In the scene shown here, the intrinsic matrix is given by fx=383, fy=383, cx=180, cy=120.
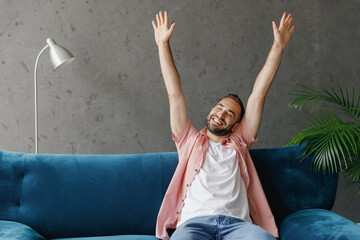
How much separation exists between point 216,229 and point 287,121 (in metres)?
1.65

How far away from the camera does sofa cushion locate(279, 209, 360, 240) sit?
64.1 inches

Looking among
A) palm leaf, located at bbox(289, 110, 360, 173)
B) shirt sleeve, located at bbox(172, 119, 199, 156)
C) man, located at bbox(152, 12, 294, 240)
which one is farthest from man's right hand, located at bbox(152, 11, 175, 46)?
palm leaf, located at bbox(289, 110, 360, 173)

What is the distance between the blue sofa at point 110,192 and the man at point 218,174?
9 cm

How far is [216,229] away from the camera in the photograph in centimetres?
179

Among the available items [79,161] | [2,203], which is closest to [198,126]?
[79,161]

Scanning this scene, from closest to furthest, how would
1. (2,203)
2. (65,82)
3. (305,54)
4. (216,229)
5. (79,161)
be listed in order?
(216,229) → (2,203) → (79,161) → (65,82) → (305,54)

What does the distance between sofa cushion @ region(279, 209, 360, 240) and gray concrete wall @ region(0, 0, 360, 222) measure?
124 cm

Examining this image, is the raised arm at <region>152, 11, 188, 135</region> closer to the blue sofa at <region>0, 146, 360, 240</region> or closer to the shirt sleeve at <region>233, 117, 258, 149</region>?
the blue sofa at <region>0, 146, 360, 240</region>

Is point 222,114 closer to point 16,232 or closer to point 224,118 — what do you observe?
point 224,118

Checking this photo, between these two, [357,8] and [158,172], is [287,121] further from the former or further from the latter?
[158,172]

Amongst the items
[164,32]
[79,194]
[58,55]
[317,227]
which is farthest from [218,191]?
[58,55]

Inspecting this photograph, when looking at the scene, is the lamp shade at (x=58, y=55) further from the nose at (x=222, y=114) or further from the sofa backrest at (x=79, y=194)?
the nose at (x=222, y=114)

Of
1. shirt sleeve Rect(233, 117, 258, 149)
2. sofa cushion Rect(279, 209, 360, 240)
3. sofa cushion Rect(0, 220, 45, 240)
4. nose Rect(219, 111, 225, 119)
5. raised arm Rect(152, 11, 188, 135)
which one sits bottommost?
sofa cushion Rect(279, 209, 360, 240)

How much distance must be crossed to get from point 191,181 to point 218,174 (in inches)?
5.8
